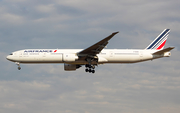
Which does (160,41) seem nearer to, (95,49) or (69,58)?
(95,49)

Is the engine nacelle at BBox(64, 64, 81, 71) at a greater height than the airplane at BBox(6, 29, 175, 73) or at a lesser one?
lesser

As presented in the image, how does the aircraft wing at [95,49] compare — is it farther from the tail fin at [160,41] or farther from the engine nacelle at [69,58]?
the tail fin at [160,41]

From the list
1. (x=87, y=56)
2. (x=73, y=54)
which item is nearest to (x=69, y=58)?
(x=73, y=54)

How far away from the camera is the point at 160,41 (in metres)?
45.9

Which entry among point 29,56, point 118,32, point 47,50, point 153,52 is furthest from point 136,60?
point 29,56

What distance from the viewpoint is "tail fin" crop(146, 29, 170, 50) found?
149 feet

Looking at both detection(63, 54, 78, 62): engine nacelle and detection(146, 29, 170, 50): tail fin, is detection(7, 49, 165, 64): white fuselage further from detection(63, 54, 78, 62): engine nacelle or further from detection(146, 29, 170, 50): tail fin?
detection(146, 29, 170, 50): tail fin

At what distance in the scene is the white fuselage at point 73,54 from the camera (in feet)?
138

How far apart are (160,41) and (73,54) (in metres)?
14.9

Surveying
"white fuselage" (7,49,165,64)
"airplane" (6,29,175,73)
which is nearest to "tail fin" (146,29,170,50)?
"airplane" (6,29,175,73)

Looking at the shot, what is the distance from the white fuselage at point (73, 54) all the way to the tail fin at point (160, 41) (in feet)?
8.44

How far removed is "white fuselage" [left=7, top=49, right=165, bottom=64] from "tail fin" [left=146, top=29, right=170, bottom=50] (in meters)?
2.57

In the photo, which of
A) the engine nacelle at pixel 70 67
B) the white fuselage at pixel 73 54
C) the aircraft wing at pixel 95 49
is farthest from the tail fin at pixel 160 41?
the engine nacelle at pixel 70 67

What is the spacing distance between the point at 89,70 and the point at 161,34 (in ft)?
44.7
